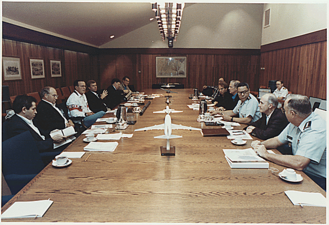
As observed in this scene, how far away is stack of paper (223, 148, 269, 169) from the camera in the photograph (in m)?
1.71

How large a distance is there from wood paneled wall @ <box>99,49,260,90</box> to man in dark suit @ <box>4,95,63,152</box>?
907 centimetres

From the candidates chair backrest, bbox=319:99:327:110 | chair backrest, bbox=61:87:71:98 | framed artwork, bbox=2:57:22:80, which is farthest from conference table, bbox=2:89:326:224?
chair backrest, bbox=61:87:71:98

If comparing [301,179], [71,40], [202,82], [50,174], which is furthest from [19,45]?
[202,82]

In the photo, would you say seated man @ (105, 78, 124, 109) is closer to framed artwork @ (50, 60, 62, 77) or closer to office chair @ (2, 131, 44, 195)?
framed artwork @ (50, 60, 62, 77)

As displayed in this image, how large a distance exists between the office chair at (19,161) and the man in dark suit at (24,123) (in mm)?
395

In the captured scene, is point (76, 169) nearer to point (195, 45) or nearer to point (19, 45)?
point (19, 45)

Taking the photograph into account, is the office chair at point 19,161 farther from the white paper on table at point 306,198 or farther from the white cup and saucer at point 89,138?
the white paper on table at point 306,198

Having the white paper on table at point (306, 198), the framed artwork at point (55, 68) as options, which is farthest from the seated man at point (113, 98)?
the white paper on table at point (306, 198)

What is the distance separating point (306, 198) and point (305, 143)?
26.6 inches

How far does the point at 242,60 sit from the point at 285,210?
1095 centimetres

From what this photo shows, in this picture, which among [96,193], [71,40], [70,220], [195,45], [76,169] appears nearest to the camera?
[70,220]

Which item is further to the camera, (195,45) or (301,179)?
(195,45)

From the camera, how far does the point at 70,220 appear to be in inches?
45.3

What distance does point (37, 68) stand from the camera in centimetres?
691
